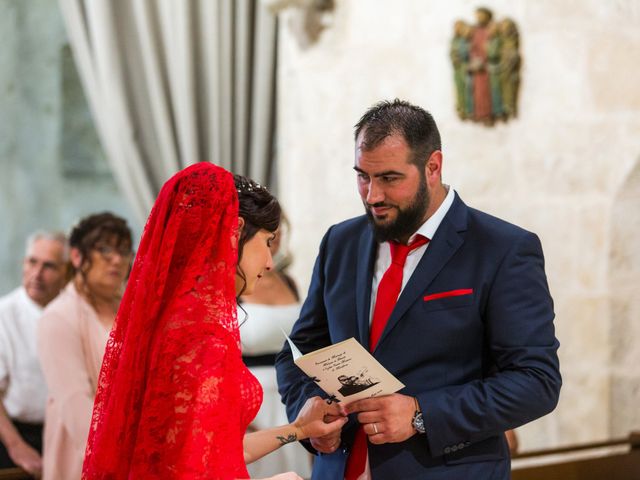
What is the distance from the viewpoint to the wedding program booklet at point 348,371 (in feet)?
8.30

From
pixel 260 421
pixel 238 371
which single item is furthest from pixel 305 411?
pixel 260 421

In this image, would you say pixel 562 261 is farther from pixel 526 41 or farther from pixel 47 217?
pixel 47 217

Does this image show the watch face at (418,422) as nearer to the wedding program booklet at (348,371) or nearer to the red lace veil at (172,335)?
the wedding program booklet at (348,371)

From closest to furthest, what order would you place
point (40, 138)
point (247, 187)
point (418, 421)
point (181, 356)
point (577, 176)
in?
point (181, 356)
point (247, 187)
point (418, 421)
point (577, 176)
point (40, 138)

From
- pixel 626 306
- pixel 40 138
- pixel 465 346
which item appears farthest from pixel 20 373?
pixel 626 306

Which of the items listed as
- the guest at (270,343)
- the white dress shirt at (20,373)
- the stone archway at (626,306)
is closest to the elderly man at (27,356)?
the white dress shirt at (20,373)

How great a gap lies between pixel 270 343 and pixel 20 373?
1.31 m

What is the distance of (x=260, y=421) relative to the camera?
530 cm

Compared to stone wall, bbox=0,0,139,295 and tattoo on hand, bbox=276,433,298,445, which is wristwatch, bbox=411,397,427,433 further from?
stone wall, bbox=0,0,139,295

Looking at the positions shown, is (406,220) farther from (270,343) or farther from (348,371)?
(270,343)

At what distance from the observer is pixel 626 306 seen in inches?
211

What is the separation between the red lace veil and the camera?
7.26 ft

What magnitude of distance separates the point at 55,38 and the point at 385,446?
4856mm

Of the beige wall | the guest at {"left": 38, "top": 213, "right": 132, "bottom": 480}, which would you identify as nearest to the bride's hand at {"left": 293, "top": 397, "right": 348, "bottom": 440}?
the guest at {"left": 38, "top": 213, "right": 132, "bottom": 480}
